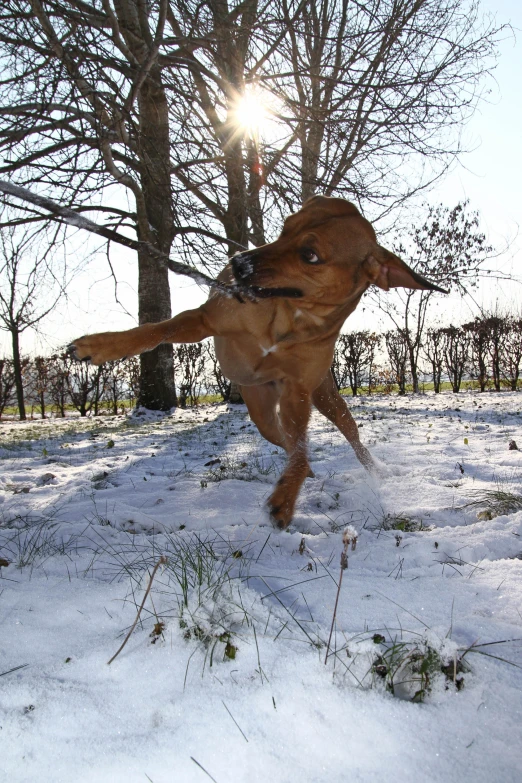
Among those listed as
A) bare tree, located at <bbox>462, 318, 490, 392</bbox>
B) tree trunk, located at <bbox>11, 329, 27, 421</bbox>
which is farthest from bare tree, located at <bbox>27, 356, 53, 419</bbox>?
bare tree, located at <bbox>462, 318, 490, 392</bbox>

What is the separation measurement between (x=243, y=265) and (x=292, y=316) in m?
0.49

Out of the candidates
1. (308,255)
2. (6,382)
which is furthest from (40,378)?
(308,255)

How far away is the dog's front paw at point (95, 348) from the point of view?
9.27ft

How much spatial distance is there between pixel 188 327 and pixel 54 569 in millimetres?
1552

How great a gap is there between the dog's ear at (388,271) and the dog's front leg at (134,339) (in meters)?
1.01

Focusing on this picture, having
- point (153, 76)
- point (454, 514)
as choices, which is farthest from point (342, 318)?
point (153, 76)

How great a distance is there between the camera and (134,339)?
292cm

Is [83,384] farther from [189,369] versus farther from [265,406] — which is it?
[265,406]

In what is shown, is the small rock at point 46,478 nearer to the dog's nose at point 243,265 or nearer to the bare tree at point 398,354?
the dog's nose at point 243,265

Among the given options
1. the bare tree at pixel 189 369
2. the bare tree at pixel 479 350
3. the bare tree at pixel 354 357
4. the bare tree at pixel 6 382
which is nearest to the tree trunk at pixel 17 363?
the bare tree at pixel 6 382

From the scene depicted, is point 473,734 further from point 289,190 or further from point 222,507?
point 289,190

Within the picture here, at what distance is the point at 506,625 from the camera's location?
1.40 meters

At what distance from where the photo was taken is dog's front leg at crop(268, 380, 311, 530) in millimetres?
2562

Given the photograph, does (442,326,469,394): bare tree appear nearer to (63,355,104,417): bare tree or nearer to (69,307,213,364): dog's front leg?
(63,355,104,417): bare tree
